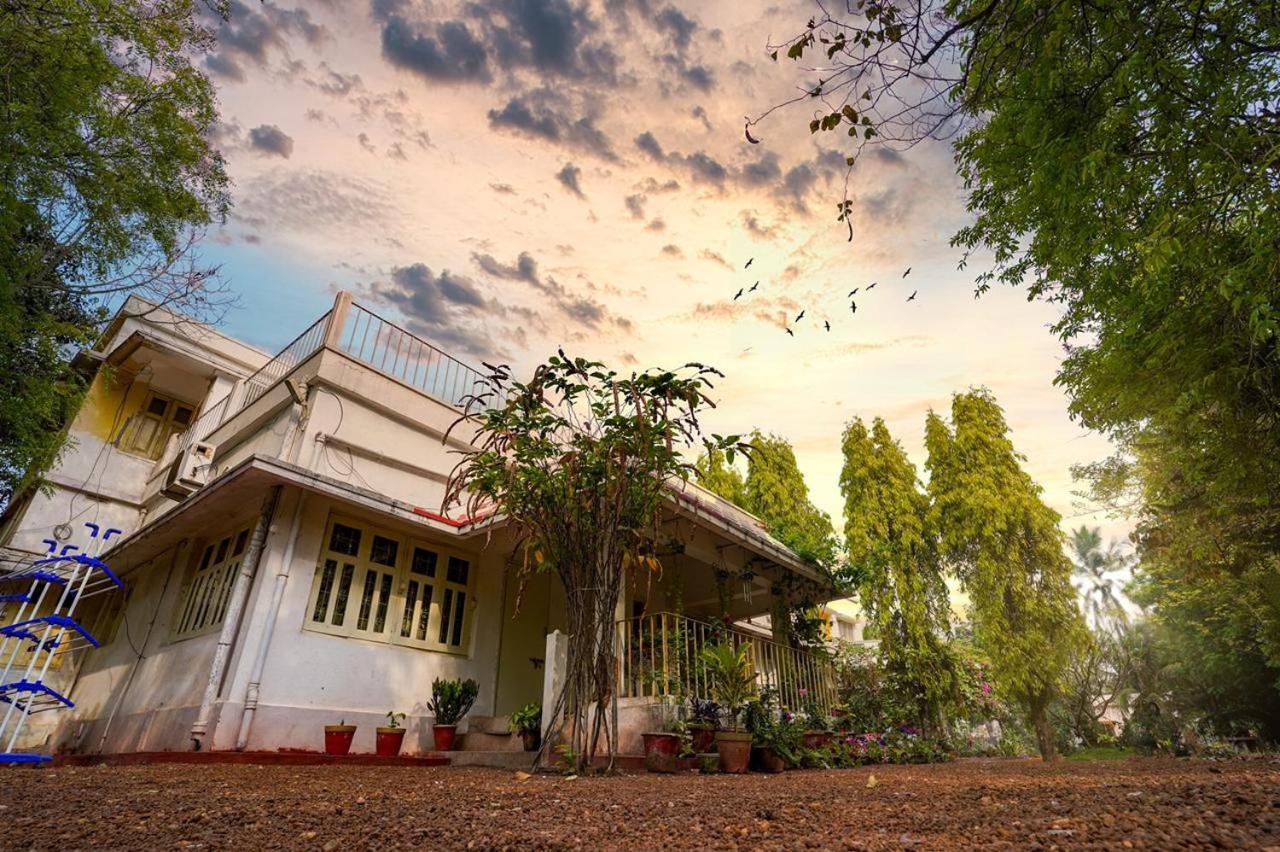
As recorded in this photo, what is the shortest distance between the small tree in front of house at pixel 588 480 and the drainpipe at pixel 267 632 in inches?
123

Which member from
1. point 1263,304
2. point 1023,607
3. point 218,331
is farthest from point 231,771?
point 1023,607

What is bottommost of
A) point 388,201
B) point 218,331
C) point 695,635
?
point 695,635

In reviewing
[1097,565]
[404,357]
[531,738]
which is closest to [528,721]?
[531,738]

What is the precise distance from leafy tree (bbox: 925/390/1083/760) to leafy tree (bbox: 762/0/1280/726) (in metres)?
4.48

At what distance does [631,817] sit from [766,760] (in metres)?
4.28

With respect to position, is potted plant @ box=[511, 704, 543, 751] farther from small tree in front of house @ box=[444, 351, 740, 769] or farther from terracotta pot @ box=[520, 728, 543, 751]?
small tree in front of house @ box=[444, 351, 740, 769]

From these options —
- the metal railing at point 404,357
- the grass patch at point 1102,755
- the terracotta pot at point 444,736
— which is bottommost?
the grass patch at point 1102,755

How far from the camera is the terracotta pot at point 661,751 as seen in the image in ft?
17.3

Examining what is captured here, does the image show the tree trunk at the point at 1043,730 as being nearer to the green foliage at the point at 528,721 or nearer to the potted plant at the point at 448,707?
the green foliage at the point at 528,721

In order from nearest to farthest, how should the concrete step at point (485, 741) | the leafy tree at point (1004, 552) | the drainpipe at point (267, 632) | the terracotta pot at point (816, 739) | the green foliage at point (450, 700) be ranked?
the drainpipe at point (267, 632), the concrete step at point (485, 741), the terracotta pot at point (816, 739), the green foliage at point (450, 700), the leafy tree at point (1004, 552)

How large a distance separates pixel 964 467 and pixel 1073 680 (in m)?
11.9

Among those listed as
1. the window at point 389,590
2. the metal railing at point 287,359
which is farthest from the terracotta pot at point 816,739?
the metal railing at point 287,359

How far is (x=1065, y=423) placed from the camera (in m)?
8.01

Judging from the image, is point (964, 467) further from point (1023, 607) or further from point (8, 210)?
point (8, 210)
